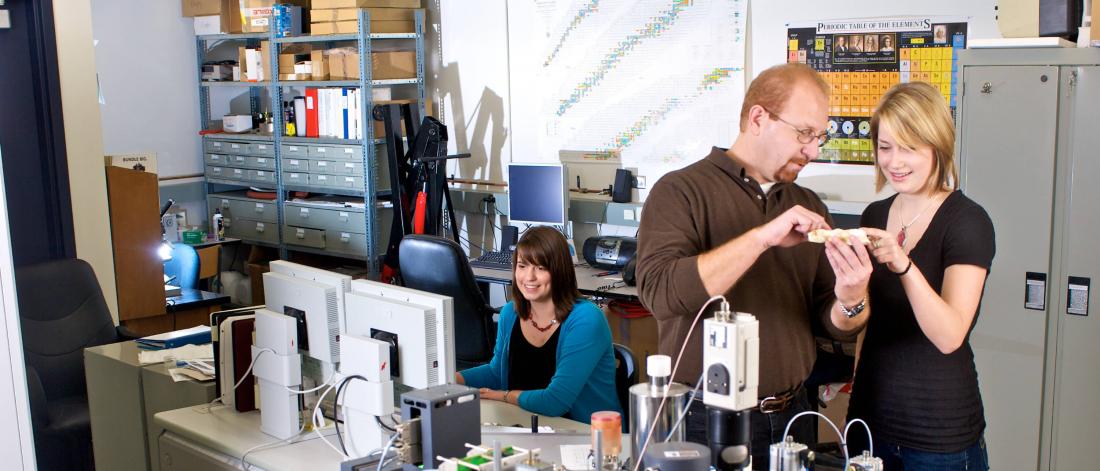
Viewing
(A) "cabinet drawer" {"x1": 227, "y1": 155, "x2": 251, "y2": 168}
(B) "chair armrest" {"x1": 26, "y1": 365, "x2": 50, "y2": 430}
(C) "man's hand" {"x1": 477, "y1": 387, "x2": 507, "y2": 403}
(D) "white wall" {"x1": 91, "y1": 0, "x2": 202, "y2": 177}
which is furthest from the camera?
(A) "cabinet drawer" {"x1": 227, "y1": 155, "x2": 251, "y2": 168}

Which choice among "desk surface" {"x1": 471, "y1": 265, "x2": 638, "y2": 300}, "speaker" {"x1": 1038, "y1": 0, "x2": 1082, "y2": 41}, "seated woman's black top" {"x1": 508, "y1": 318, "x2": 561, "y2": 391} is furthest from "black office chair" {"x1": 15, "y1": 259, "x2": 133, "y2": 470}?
"speaker" {"x1": 1038, "y1": 0, "x2": 1082, "y2": 41}

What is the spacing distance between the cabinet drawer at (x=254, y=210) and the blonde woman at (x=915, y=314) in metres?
5.12

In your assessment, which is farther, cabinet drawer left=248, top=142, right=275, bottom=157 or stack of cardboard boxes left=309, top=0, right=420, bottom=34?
cabinet drawer left=248, top=142, right=275, bottom=157

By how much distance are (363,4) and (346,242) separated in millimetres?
1445

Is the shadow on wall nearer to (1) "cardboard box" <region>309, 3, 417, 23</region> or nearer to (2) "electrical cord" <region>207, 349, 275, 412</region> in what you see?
(1) "cardboard box" <region>309, 3, 417, 23</region>

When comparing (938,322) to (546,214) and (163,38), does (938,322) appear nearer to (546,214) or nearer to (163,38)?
(546,214)

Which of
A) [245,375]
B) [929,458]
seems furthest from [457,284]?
[929,458]

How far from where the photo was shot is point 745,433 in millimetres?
1717

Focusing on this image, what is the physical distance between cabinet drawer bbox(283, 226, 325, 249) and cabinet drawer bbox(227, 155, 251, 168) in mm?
543

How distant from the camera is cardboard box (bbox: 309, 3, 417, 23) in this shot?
5.92 m

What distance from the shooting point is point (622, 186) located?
17.4ft

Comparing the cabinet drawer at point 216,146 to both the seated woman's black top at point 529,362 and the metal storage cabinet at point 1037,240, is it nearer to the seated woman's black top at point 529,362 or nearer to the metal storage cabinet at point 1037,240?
the seated woman's black top at point 529,362

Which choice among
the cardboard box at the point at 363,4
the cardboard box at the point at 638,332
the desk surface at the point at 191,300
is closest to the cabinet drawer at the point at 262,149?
the cardboard box at the point at 363,4

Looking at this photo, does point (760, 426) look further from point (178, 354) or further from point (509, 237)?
point (509, 237)
